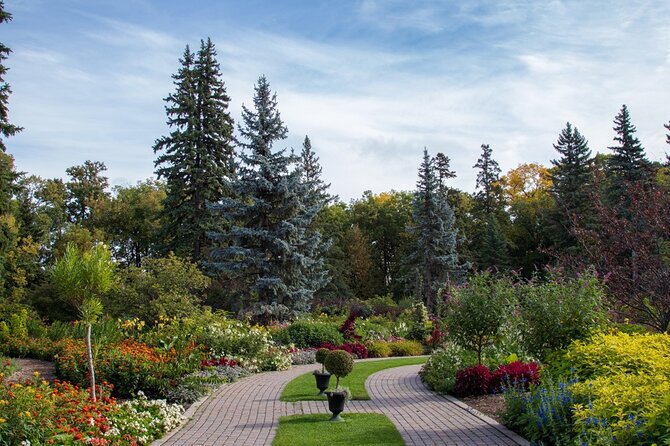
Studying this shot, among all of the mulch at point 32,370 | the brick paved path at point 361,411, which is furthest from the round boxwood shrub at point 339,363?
the mulch at point 32,370

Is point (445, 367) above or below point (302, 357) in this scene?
above

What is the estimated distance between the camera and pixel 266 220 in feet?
87.7

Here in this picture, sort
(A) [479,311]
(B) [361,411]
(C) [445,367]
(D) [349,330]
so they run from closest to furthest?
(B) [361,411], (A) [479,311], (C) [445,367], (D) [349,330]

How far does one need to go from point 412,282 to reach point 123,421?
110 feet

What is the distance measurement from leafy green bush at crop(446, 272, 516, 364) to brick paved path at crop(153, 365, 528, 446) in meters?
1.51

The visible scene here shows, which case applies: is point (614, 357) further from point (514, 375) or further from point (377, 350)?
point (377, 350)

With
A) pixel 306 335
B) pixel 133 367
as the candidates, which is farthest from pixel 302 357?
pixel 133 367

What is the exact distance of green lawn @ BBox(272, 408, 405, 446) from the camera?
7.67 m

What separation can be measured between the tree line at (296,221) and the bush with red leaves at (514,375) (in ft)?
8.95

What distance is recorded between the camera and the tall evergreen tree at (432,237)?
1538 inches

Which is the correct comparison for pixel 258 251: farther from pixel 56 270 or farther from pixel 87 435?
pixel 87 435

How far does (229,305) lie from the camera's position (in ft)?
89.0

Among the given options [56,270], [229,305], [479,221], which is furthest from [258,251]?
[479,221]

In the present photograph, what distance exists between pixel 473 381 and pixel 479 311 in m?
1.48
